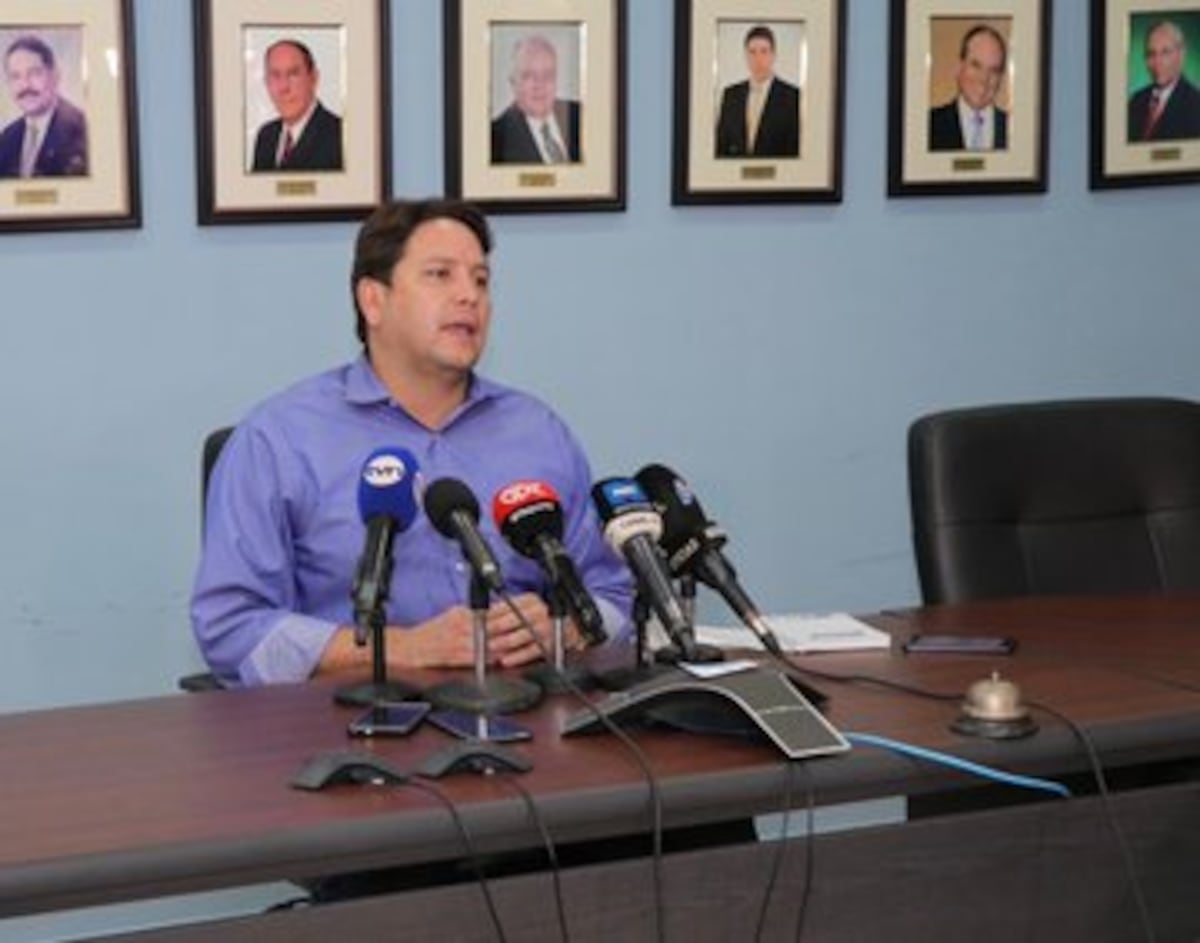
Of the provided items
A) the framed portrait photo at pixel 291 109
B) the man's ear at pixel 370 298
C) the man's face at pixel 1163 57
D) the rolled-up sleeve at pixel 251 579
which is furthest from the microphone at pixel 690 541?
the man's face at pixel 1163 57

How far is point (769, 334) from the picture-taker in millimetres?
3846

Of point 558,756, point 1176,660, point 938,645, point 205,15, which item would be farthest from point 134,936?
point 205,15

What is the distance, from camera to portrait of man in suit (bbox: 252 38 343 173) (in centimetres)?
338

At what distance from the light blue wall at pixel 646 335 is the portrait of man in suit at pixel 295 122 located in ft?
Answer: 0.39

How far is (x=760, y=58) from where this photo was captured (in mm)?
3730

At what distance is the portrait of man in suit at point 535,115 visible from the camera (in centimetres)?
355

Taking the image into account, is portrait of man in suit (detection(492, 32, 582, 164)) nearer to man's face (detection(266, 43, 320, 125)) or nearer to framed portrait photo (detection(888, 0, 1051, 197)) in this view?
man's face (detection(266, 43, 320, 125))

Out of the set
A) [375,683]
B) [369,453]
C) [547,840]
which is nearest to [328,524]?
[369,453]

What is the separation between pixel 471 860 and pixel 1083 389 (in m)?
2.50

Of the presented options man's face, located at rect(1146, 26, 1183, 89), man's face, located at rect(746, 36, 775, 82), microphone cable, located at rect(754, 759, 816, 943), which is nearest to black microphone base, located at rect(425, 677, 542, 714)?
microphone cable, located at rect(754, 759, 816, 943)

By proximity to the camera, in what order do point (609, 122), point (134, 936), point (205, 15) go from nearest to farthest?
point (134, 936)
point (205, 15)
point (609, 122)

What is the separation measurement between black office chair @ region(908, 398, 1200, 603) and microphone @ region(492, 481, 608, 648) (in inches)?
36.7

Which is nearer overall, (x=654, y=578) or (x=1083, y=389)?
(x=654, y=578)

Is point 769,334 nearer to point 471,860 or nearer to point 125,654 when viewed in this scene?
point 125,654
